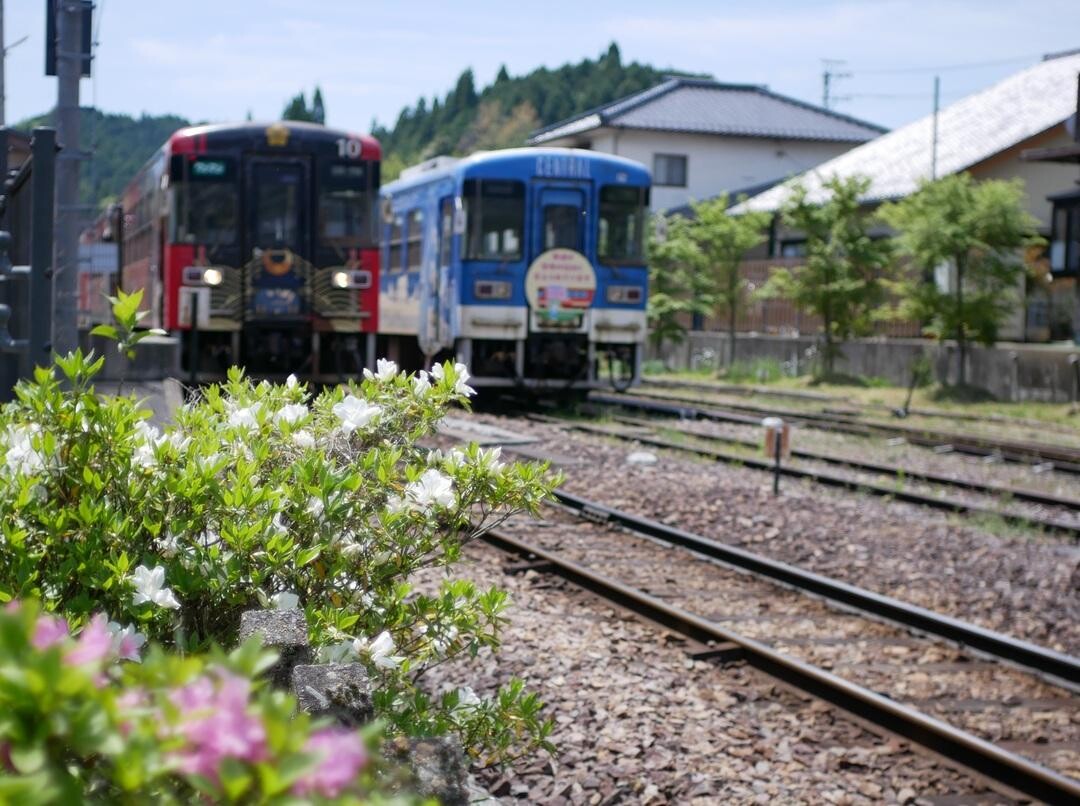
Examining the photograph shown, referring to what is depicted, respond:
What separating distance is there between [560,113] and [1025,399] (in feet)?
208

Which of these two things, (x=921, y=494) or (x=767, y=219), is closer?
(x=921, y=494)

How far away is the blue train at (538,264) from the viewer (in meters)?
16.7

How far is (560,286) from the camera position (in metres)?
16.9

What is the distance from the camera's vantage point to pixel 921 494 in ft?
37.1

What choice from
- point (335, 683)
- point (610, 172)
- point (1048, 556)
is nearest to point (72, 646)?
point (335, 683)

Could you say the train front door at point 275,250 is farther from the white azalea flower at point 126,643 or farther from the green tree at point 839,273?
the white azalea flower at point 126,643

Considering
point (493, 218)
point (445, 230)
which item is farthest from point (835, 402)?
point (445, 230)

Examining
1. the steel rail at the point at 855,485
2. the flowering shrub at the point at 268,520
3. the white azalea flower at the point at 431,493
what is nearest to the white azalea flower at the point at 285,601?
the flowering shrub at the point at 268,520

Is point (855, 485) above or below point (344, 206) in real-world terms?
below

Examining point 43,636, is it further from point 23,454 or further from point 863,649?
point 863,649

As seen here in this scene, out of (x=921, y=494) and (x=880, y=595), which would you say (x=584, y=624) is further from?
(x=921, y=494)

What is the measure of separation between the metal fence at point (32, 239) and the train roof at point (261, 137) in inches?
358

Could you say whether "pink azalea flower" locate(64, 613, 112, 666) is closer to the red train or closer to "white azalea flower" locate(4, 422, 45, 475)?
"white azalea flower" locate(4, 422, 45, 475)

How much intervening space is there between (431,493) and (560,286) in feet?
46.2
